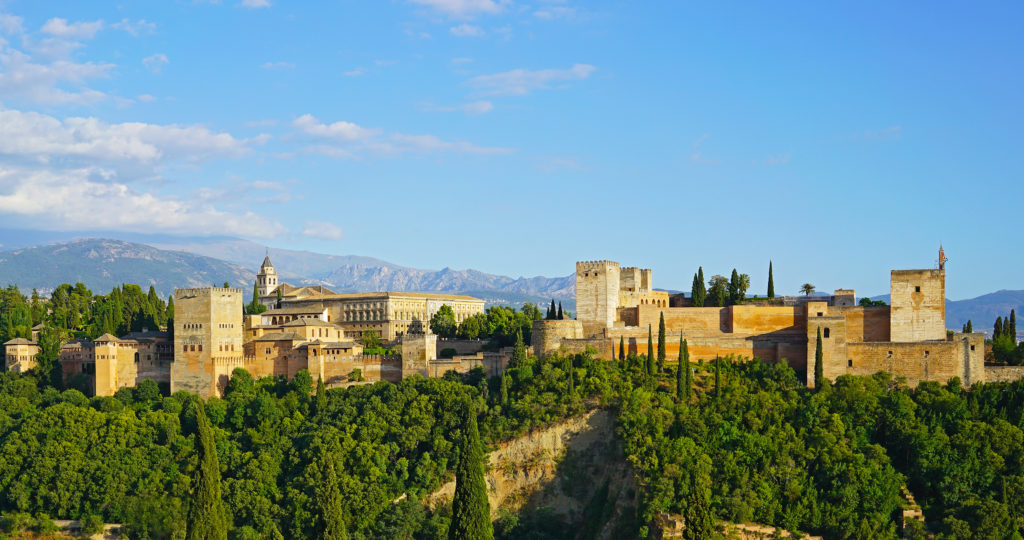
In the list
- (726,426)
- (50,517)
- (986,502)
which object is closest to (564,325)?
(726,426)

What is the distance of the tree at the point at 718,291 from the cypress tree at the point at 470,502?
21.2 meters

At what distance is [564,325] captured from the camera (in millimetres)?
52719

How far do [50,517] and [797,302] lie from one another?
35738 mm

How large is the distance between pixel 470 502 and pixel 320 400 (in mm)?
16831

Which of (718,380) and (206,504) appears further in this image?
(718,380)

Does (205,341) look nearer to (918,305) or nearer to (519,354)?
(519,354)

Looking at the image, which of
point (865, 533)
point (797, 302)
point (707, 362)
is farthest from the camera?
point (797, 302)

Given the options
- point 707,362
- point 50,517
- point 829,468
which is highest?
point 707,362

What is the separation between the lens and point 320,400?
53062 millimetres

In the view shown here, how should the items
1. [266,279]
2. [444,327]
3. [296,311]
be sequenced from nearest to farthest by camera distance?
[444,327] → [296,311] → [266,279]

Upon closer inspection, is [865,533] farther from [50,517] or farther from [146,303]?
[146,303]

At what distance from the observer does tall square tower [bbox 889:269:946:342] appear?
48562 mm

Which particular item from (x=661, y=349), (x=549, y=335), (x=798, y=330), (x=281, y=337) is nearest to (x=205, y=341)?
(x=281, y=337)

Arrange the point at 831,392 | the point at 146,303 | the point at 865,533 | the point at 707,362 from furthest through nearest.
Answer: the point at 146,303, the point at 707,362, the point at 831,392, the point at 865,533
